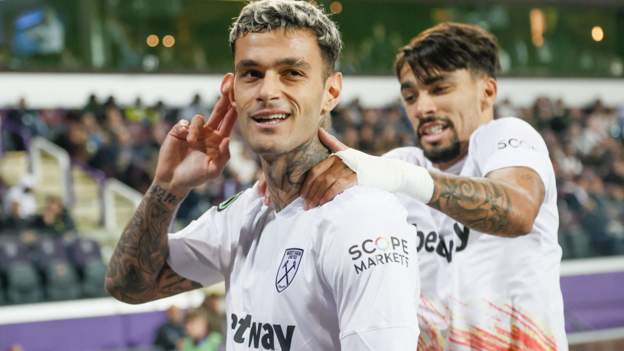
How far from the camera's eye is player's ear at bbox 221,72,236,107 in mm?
2826

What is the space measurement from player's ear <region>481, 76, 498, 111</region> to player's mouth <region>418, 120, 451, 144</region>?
0.18m

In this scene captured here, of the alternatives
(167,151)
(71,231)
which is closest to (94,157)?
(71,231)

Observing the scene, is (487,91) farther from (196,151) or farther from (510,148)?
(196,151)

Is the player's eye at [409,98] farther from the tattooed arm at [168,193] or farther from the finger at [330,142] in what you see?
the finger at [330,142]

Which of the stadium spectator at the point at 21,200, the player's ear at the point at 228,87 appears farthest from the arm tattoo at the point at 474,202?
the stadium spectator at the point at 21,200

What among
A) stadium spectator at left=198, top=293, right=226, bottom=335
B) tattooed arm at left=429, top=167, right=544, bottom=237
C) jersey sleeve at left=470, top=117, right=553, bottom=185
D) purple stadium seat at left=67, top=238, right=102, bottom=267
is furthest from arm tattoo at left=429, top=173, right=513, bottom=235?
purple stadium seat at left=67, top=238, right=102, bottom=267

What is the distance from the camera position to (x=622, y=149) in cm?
1842

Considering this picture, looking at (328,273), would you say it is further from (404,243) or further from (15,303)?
(15,303)

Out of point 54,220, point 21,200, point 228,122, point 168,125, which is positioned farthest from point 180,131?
point 168,125

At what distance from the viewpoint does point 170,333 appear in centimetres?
1022

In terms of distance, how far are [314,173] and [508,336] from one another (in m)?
1.06

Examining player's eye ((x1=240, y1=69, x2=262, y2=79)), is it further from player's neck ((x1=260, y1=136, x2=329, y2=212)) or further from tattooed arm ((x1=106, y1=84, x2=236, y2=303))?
tattooed arm ((x1=106, y1=84, x2=236, y2=303))

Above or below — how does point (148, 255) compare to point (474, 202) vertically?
below

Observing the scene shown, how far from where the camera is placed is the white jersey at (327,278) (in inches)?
87.7
